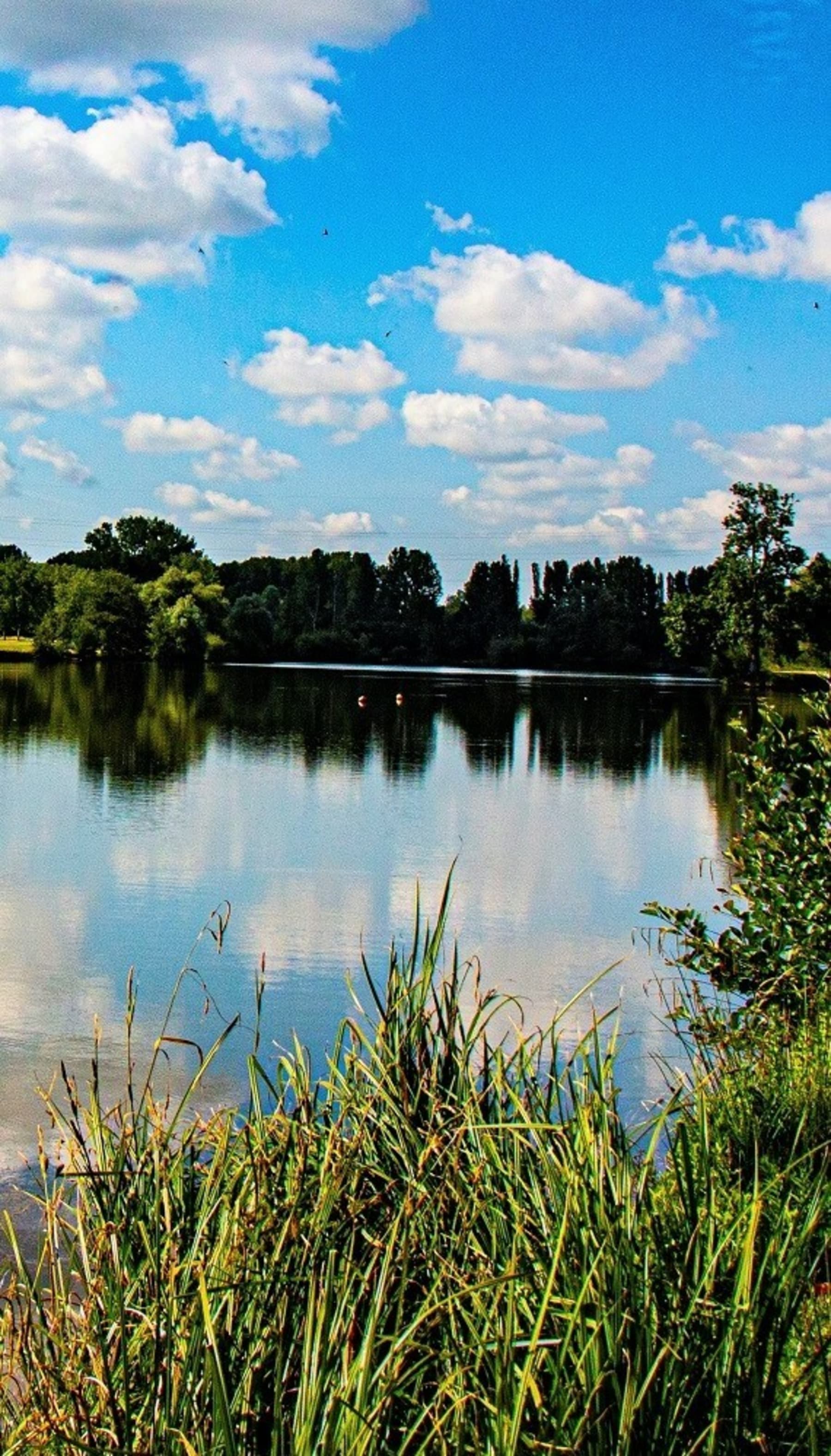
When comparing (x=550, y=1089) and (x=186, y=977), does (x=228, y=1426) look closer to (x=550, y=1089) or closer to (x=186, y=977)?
(x=550, y=1089)

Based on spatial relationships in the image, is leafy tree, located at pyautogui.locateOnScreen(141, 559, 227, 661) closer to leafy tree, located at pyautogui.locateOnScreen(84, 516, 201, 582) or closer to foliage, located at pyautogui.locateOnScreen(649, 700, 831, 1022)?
leafy tree, located at pyautogui.locateOnScreen(84, 516, 201, 582)

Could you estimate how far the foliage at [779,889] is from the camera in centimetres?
882

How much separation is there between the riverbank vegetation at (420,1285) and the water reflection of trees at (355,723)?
2191 cm

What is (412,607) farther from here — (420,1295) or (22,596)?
(420,1295)

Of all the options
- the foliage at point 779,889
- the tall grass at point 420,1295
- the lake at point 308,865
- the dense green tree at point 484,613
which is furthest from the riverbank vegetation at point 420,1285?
the dense green tree at point 484,613

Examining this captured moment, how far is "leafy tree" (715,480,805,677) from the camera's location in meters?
67.7

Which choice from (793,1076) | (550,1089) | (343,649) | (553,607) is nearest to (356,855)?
(793,1076)

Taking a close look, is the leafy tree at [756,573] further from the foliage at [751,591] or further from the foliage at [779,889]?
the foliage at [779,889]

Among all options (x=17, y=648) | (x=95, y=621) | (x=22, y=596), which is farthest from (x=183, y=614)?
(x=22, y=596)

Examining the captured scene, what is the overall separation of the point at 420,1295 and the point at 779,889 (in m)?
5.67

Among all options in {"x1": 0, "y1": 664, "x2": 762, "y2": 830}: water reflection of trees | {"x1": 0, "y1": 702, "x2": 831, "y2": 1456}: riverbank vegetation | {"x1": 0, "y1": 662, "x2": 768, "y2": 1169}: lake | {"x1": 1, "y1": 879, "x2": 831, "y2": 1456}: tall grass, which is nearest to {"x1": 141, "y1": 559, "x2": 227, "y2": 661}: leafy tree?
{"x1": 0, "y1": 664, "x2": 762, "y2": 830}: water reflection of trees

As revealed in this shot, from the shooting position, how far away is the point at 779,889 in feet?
29.7

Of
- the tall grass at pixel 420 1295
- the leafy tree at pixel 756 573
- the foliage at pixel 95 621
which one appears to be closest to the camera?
the tall grass at pixel 420 1295

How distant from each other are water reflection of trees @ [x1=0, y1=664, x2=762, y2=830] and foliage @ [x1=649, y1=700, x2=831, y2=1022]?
16348 mm
